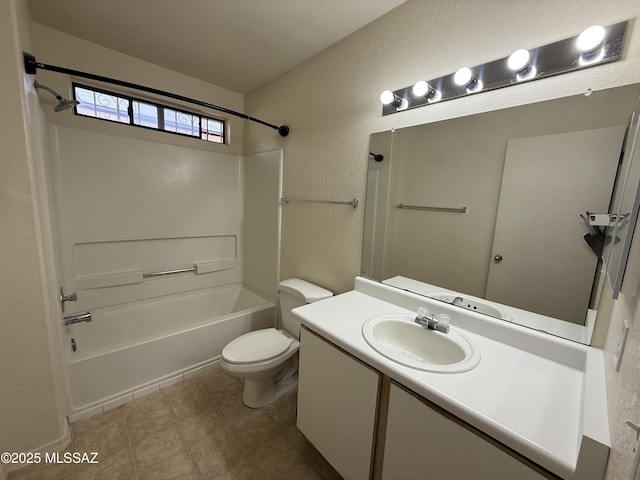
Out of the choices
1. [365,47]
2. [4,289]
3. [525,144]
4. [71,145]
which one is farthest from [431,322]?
[71,145]

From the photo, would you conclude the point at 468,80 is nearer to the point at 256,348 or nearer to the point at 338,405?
the point at 338,405

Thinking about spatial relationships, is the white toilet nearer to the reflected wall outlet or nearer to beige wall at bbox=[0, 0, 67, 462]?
beige wall at bbox=[0, 0, 67, 462]

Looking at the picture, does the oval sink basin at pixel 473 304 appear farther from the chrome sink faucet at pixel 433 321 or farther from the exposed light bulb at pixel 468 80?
the exposed light bulb at pixel 468 80

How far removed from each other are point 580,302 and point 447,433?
2.41 ft

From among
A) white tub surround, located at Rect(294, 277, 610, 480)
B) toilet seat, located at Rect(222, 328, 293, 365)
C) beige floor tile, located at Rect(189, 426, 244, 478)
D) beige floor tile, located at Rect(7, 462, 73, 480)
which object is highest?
white tub surround, located at Rect(294, 277, 610, 480)

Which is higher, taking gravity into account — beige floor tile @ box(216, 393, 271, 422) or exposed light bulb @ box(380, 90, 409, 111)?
exposed light bulb @ box(380, 90, 409, 111)

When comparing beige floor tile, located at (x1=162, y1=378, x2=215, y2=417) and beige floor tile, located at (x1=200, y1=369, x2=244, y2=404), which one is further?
beige floor tile, located at (x1=200, y1=369, x2=244, y2=404)

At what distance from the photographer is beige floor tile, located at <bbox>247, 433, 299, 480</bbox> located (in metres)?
1.35

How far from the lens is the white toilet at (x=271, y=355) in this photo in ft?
5.27

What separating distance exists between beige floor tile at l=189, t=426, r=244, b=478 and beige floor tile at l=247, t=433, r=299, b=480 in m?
0.10

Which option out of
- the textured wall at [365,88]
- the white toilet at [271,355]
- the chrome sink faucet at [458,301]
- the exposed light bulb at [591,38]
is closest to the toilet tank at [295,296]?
the white toilet at [271,355]

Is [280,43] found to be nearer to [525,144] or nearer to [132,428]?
[525,144]

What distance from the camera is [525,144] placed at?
3.50ft

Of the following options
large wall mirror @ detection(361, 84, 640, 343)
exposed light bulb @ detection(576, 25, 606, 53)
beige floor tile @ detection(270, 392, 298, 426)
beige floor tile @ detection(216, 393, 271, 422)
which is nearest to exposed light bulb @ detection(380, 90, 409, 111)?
large wall mirror @ detection(361, 84, 640, 343)
